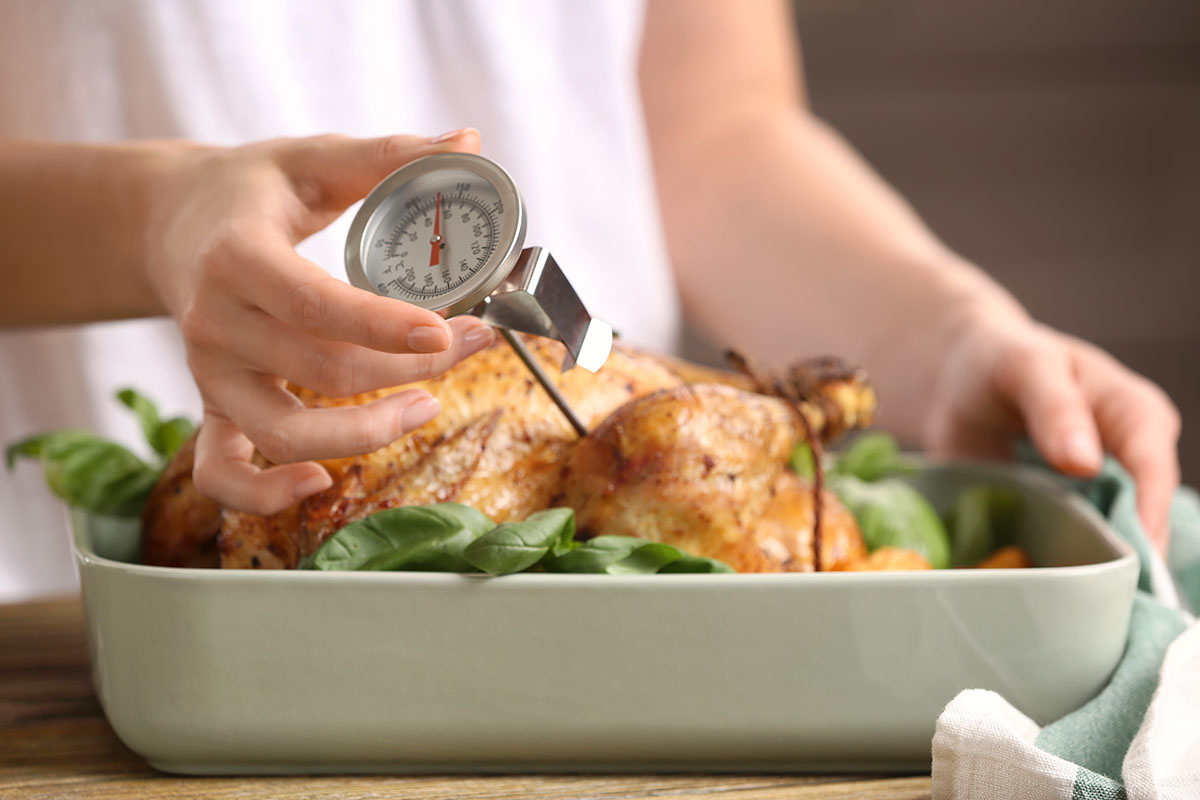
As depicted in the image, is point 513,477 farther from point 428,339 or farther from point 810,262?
point 810,262

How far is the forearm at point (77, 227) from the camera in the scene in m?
0.83

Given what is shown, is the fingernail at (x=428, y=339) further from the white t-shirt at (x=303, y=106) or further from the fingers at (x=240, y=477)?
the white t-shirt at (x=303, y=106)

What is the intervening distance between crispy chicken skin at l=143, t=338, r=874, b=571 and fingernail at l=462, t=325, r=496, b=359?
5.9 inches

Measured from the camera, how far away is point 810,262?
66.3 inches

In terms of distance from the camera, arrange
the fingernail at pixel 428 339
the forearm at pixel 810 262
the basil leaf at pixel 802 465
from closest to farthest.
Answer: the fingernail at pixel 428 339 < the basil leaf at pixel 802 465 < the forearm at pixel 810 262

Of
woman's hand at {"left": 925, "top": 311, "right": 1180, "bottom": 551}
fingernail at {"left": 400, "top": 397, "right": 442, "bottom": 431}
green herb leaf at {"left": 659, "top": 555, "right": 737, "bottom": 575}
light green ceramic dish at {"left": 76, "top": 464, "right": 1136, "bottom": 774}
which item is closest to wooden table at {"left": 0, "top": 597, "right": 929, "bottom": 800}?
light green ceramic dish at {"left": 76, "top": 464, "right": 1136, "bottom": 774}

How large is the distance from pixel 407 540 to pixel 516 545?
3.6 inches

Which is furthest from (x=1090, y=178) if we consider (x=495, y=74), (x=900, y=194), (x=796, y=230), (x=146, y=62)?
(x=146, y=62)

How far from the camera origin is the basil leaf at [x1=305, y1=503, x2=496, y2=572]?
0.70 meters

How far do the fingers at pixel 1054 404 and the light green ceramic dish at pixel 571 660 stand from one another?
0.33m

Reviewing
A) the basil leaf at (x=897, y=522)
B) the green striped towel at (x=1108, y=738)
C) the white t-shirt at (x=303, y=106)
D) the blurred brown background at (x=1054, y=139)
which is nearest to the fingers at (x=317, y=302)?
the green striped towel at (x=1108, y=738)

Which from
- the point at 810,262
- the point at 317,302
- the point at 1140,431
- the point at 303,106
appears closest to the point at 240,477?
the point at 317,302

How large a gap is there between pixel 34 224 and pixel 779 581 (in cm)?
70

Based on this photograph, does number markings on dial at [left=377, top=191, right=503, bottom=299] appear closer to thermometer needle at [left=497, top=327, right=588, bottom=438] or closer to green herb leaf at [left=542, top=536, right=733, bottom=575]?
thermometer needle at [left=497, top=327, right=588, bottom=438]
